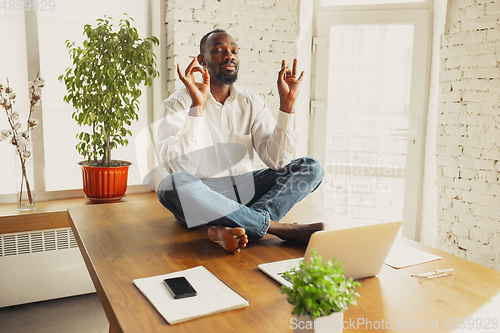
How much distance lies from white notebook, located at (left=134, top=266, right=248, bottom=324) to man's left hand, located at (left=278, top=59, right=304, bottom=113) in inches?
37.4

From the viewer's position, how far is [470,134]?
2.65 m

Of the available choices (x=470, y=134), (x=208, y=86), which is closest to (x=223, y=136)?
(x=208, y=86)

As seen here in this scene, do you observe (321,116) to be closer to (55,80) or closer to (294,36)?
(294,36)

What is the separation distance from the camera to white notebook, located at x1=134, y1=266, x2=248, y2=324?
88 centimetres

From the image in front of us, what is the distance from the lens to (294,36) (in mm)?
2846

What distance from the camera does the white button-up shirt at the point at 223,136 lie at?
1.77 metres

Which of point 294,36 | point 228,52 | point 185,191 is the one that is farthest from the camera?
point 294,36

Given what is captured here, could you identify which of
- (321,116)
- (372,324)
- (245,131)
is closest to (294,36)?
(321,116)

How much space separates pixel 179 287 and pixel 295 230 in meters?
0.53

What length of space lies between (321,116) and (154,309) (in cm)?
254

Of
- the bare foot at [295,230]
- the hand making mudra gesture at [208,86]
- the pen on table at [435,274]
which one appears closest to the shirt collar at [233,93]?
the hand making mudra gesture at [208,86]

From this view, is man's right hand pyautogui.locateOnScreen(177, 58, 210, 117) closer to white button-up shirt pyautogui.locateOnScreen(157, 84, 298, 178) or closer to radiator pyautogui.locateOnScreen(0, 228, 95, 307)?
white button-up shirt pyautogui.locateOnScreen(157, 84, 298, 178)

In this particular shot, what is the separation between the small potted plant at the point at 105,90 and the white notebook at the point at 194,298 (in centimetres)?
141

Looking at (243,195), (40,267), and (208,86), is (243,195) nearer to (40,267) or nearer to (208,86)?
(208,86)
